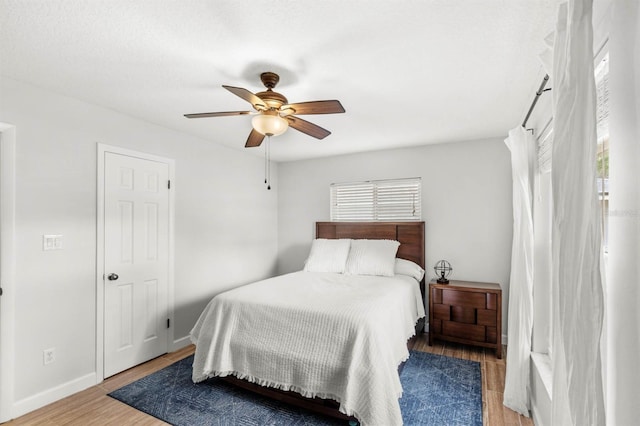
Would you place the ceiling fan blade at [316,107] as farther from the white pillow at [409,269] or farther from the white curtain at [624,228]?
the white pillow at [409,269]

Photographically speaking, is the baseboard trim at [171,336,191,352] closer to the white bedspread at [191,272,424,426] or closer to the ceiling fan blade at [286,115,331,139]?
the white bedspread at [191,272,424,426]

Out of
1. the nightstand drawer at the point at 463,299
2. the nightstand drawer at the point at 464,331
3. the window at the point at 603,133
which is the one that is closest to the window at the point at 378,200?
the nightstand drawer at the point at 463,299

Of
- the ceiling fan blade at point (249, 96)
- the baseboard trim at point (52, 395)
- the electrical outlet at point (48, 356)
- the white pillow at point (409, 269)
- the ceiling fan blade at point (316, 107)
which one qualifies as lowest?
the baseboard trim at point (52, 395)

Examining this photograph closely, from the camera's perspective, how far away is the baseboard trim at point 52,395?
2.23 metres

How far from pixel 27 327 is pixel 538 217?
387 centimetres

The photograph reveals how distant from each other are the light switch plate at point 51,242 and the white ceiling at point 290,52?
114 centimetres

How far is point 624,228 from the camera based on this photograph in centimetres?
75

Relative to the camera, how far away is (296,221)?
4938mm

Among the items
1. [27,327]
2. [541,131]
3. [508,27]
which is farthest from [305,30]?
[27,327]

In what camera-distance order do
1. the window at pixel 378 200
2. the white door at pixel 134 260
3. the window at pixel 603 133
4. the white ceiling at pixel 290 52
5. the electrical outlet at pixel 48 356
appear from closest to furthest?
1. the window at pixel 603 133
2. the white ceiling at pixel 290 52
3. the electrical outlet at pixel 48 356
4. the white door at pixel 134 260
5. the window at pixel 378 200

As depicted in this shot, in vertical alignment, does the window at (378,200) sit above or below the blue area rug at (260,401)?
above

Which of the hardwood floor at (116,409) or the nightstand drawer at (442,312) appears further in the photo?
the nightstand drawer at (442,312)

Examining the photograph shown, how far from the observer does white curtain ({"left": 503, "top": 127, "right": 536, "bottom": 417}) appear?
7.37 feet

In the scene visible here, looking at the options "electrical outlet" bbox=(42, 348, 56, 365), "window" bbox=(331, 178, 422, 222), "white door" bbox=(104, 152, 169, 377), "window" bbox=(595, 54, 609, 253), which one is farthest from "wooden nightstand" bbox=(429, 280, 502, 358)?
"electrical outlet" bbox=(42, 348, 56, 365)
